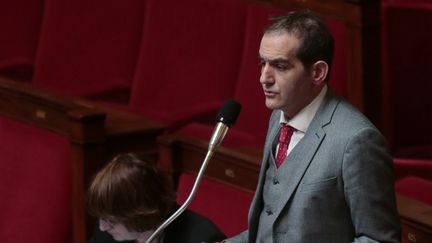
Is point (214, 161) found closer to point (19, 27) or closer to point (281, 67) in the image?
point (281, 67)

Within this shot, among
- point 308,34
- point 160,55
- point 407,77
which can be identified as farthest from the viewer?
point 160,55

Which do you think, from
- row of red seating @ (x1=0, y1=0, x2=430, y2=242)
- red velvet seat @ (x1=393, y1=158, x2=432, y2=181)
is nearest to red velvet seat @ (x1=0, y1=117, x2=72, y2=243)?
row of red seating @ (x1=0, y1=0, x2=430, y2=242)

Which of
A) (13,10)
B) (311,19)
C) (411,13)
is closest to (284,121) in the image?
(311,19)

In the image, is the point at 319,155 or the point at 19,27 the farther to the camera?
the point at 19,27

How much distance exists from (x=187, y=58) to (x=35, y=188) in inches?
9.2

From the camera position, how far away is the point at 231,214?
0.56 metres

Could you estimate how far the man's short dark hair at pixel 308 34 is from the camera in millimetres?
354

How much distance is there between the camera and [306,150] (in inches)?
14.4

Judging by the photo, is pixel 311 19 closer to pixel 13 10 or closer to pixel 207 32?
pixel 207 32

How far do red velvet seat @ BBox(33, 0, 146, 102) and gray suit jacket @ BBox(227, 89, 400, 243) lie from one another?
0.57 metres

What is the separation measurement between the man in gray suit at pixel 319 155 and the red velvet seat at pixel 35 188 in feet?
1.06

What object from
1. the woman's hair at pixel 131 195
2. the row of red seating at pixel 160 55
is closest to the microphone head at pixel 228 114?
the woman's hair at pixel 131 195

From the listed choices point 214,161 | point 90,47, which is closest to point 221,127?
point 214,161

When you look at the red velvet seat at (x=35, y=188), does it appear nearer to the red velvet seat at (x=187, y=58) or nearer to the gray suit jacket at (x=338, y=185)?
the red velvet seat at (x=187, y=58)
